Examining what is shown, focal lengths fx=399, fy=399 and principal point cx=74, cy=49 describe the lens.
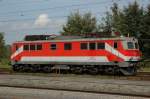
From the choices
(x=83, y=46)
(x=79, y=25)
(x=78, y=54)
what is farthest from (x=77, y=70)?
(x=79, y=25)

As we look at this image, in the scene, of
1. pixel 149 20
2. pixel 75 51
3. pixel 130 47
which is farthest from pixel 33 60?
pixel 149 20

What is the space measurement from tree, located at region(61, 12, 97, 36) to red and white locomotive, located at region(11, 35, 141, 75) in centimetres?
2362

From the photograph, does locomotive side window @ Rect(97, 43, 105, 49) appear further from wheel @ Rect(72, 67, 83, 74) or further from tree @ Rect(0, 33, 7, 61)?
tree @ Rect(0, 33, 7, 61)

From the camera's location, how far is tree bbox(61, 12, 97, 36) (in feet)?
206

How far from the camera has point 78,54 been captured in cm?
3447

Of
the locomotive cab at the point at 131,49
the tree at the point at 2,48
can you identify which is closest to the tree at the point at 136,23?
the locomotive cab at the point at 131,49

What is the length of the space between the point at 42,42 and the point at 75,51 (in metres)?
3.95

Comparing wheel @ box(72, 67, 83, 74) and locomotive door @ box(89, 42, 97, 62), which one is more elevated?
locomotive door @ box(89, 42, 97, 62)

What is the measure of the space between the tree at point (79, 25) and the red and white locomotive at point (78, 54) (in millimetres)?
23616

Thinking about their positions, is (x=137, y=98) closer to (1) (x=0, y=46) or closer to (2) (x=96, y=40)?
(2) (x=96, y=40)

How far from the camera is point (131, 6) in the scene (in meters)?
47.8

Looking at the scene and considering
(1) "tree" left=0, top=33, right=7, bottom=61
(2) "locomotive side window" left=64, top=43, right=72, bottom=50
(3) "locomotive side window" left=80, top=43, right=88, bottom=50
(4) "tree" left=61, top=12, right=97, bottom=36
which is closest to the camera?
(3) "locomotive side window" left=80, top=43, right=88, bottom=50

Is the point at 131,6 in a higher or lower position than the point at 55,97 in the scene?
higher

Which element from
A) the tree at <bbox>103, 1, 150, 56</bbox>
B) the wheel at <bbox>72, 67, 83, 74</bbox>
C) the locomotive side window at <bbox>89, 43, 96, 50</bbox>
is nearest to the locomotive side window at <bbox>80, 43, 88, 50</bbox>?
the locomotive side window at <bbox>89, 43, 96, 50</bbox>
